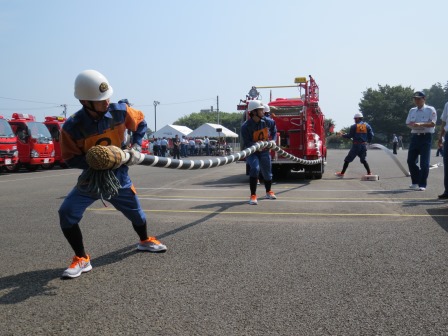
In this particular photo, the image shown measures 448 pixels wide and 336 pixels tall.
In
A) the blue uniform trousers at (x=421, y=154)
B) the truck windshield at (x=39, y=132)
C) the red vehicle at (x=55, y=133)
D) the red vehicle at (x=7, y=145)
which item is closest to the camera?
the blue uniform trousers at (x=421, y=154)

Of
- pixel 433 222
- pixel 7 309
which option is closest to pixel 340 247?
pixel 433 222

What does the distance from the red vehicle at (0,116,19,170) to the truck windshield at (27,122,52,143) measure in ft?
3.80

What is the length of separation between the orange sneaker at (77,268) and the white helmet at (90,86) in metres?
1.43

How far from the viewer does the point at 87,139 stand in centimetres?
379

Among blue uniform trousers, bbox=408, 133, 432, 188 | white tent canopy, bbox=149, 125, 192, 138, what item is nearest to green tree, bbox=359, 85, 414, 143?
white tent canopy, bbox=149, 125, 192, 138

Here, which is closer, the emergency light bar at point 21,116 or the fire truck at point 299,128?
the fire truck at point 299,128

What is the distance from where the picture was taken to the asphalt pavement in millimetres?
2609

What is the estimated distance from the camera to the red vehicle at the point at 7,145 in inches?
678

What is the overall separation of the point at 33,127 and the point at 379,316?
19.7 m

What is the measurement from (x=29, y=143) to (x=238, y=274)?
18.0 metres

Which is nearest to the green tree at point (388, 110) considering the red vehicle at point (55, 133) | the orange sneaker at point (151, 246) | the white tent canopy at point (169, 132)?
the white tent canopy at point (169, 132)

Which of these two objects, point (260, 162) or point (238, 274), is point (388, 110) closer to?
point (260, 162)

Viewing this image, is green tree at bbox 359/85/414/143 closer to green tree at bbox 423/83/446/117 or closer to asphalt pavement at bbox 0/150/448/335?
green tree at bbox 423/83/446/117

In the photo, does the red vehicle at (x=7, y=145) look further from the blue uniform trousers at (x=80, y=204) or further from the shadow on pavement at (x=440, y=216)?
the shadow on pavement at (x=440, y=216)
